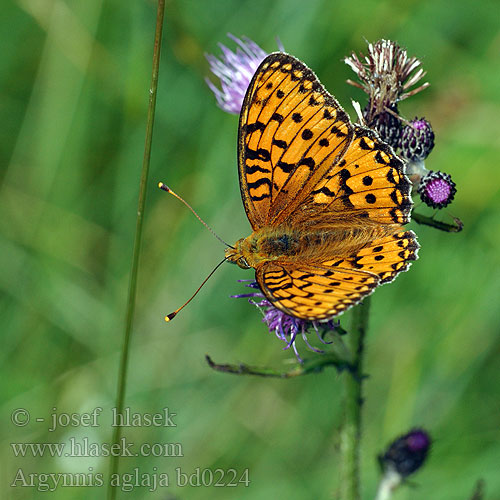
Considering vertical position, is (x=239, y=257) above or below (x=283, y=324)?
above

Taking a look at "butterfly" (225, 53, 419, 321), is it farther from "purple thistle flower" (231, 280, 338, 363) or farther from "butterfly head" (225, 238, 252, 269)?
"purple thistle flower" (231, 280, 338, 363)

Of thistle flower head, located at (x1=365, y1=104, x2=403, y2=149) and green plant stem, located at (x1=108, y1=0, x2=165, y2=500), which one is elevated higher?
thistle flower head, located at (x1=365, y1=104, x2=403, y2=149)

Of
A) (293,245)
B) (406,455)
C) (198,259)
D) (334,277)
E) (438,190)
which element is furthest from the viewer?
(198,259)

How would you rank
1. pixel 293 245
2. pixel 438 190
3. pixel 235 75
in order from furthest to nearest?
pixel 235 75 → pixel 293 245 → pixel 438 190

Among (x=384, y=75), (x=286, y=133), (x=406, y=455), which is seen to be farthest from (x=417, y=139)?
(x=406, y=455)

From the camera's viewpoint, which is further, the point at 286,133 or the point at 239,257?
the point at 239,257

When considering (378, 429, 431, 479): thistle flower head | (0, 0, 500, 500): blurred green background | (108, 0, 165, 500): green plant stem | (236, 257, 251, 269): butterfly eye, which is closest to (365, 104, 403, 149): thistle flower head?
(236, 257, 251, 269): butterfly eye

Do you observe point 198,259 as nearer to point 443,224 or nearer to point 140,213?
point 140,213
